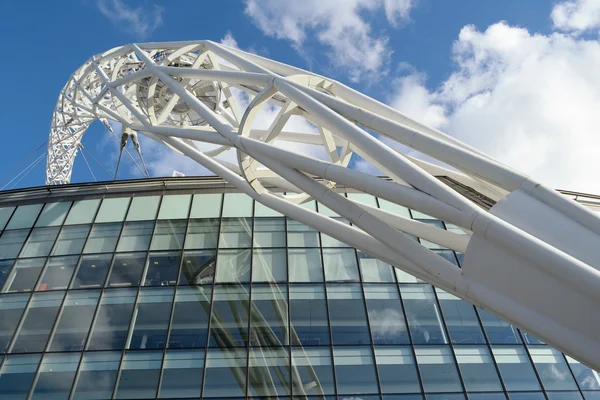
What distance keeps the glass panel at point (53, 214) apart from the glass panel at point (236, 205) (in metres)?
7.77

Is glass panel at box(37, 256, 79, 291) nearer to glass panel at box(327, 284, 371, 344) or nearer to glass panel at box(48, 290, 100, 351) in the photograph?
glass panel at box(48, 290, 100, 351)

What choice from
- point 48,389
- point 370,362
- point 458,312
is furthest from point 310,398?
point 48,389

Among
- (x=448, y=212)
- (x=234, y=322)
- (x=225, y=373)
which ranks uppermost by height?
(x=234, y=322)

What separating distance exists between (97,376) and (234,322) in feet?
16.4

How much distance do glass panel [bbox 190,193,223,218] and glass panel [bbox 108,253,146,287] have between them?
127 inches

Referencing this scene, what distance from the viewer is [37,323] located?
19.2 m

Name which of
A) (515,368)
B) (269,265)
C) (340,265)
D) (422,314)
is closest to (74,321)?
(269,265)

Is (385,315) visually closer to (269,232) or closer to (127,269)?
(269,232)

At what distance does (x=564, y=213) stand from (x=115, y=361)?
15.5 metres

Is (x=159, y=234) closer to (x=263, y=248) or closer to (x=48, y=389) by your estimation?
(x=263, y=248)

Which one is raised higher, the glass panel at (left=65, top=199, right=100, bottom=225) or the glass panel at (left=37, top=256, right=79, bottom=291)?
the glass panel at (left=65, top=199, right=100, bottom=225)

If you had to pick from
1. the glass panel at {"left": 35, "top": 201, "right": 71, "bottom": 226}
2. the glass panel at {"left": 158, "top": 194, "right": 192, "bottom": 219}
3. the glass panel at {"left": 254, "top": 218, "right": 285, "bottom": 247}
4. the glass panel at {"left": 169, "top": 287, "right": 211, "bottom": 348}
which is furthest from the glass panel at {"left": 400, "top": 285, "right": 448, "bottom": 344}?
the glass panel at {"left": 35, "top": 201, "right": 71, "bottom": 226}

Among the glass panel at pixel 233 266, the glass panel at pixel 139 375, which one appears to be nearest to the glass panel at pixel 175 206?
the glass panel at pixel 233 266

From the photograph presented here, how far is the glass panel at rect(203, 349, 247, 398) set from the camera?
1653 centimetres
